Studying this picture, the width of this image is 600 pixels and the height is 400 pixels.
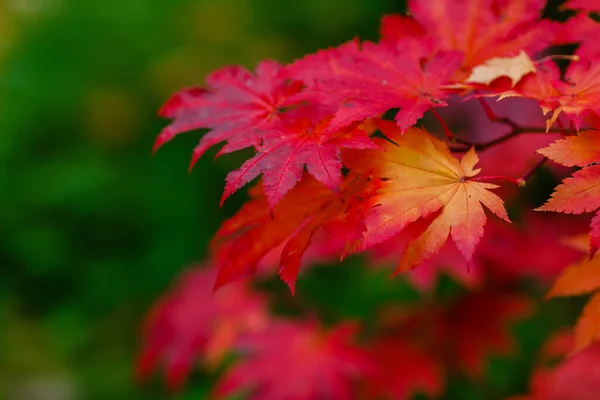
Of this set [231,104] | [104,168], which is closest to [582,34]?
[231,104]

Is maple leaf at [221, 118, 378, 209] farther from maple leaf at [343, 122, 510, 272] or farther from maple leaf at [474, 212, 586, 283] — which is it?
maple leaf at [474, 212, 586, 283]

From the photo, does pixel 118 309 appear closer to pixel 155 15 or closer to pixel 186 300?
pixel 186 300

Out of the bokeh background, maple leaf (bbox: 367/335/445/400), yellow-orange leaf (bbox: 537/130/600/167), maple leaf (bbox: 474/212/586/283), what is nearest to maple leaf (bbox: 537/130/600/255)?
yellow-orange leaf (bbox: 537/130/600/167)

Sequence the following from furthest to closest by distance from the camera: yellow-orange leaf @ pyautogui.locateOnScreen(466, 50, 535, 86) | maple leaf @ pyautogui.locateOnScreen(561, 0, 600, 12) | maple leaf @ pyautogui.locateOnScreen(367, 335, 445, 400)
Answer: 1. maple leaf @ pyautogui.locateOnScreen(367, 335, 445, 400)
2. maple leaf @ pyautogui.locateOnScreen(561, 0, 600, 12)
3. yellow-orange leaf @ pyautogui.locateOnScreen(466, 50, 535, 86)

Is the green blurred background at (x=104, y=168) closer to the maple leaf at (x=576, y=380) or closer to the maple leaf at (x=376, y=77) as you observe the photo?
the maple leaf at (x=576, y=380)

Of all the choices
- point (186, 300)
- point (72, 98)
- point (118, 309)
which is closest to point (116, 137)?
point (72, 98)

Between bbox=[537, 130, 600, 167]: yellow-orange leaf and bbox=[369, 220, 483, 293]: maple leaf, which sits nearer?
bbox=[537, 130, 600, 167]: yellow-orange leaf
